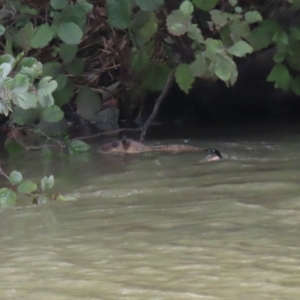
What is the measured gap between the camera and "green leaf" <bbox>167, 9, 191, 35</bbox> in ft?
13.8

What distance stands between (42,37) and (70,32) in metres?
0.20

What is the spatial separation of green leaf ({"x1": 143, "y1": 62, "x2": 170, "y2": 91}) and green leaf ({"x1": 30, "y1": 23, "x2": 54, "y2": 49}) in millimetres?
1175

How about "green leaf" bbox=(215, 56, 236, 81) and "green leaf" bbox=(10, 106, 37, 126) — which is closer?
"green leaf" bbox=(215, 56, 236, 81)

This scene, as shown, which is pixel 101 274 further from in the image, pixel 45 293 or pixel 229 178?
pixel 229 178

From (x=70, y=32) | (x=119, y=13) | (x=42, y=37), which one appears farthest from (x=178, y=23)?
(x=42, y=37)

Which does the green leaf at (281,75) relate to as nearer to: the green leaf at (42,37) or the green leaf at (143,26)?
the green leaf at (143,26)

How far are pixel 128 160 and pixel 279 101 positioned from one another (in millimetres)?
2777

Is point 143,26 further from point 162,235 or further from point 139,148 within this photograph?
point 162,235

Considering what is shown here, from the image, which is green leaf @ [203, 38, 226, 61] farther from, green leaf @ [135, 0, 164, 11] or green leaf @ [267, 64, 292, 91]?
green leaf @ [267, 64, 292, 91]

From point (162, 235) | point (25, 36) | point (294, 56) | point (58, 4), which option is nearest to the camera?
point (162, 235)

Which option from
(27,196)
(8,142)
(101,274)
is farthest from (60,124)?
(101,274)

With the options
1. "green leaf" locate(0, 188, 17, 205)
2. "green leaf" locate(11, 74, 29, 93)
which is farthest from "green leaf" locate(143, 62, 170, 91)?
"green leaf" locate(11, 74, 29, 93)

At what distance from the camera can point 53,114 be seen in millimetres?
3811

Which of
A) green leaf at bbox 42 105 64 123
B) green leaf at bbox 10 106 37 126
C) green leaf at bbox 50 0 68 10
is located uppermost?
green leaf at bbox 50 0 68 10
